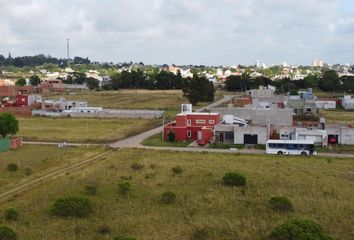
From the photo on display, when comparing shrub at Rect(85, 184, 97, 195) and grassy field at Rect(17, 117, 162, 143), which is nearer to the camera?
shrub at Rect(85, 184, 97, 195)

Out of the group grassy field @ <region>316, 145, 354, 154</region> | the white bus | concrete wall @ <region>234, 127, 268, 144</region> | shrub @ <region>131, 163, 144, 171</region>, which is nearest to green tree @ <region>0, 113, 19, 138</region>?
shrub @ <region>131, 163, 144, 171</region>

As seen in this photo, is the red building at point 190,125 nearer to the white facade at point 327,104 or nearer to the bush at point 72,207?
the bush at point 72,207

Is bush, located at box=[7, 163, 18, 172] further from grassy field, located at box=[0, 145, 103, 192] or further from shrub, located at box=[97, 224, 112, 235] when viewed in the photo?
shrub, located at box=[97, 224, 112, 235]

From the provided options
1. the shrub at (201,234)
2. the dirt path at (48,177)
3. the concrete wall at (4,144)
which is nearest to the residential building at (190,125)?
the dirt path at (48,177)

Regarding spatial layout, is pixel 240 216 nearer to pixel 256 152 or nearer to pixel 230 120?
pixel 256 152

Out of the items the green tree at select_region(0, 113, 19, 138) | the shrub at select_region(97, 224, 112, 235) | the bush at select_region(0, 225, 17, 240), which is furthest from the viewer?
the green tree at select_region(0, 113, 19, 138)

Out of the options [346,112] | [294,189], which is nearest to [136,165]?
[294,189]
